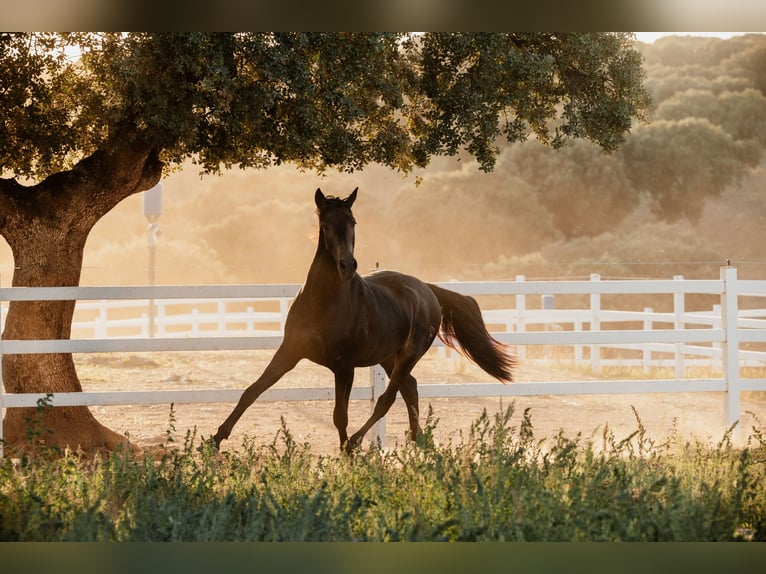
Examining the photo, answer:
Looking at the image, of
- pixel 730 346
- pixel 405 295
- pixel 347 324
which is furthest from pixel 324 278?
pixel 730 346

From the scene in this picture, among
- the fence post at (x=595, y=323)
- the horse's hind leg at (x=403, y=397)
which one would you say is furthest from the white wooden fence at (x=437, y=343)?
the fence post at (x=595, y=323)

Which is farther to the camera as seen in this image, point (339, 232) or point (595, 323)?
point (595, 323)

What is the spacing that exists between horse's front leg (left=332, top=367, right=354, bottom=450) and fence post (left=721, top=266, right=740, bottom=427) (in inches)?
162

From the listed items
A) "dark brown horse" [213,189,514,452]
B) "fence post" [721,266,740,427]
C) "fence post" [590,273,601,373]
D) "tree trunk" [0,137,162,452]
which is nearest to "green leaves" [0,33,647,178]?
"tree trunk" [0,137,162,452]

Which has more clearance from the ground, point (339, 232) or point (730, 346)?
point (339, 232)

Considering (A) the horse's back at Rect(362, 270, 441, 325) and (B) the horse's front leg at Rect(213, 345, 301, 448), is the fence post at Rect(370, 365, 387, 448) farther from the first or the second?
(B) the horse's front leg at Rect(213, 345, 301, 448)

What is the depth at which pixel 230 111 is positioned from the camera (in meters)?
8.00

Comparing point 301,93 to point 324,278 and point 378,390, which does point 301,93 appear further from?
point 378,390

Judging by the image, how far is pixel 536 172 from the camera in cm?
4747

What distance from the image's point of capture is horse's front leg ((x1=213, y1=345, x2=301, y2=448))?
22.5ft

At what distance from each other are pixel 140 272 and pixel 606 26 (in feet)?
117

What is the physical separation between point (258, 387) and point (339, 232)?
1.33m

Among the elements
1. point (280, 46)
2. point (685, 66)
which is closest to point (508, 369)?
point (280, 46)

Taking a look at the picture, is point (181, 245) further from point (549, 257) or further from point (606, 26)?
point (606, 26)
